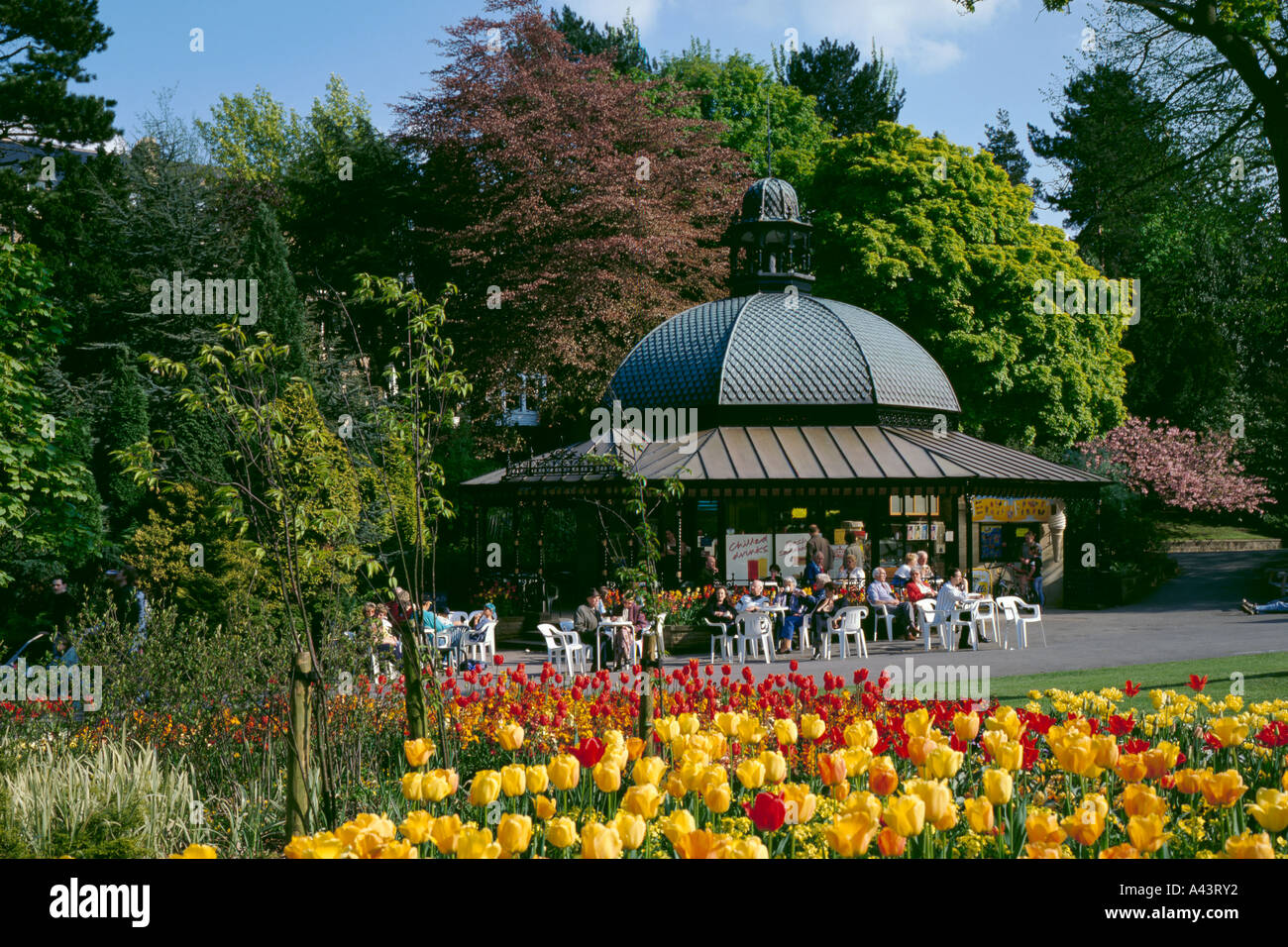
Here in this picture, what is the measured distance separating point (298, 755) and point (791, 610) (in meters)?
12.7

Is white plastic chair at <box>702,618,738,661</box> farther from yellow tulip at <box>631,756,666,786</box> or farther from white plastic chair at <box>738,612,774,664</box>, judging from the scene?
yellow tulip at <box>631,756,666,786</box>

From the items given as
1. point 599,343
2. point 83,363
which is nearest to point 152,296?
point 83,363

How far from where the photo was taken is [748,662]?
15.1 metres

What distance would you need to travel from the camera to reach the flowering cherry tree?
33.7m

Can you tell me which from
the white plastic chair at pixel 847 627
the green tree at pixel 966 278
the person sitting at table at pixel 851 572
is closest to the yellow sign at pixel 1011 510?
the green tree at pixel 966 278

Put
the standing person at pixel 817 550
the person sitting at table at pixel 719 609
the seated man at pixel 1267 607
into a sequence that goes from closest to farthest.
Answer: the person sitting at table at pixel 719 609
the standing person at pixel 817 550
the seated man at pixel 1267 607

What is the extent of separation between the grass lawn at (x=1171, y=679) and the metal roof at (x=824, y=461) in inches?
286

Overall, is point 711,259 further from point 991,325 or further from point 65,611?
point 65,611

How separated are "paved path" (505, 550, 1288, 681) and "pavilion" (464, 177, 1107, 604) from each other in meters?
2.73

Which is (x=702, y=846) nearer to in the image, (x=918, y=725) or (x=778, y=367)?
(x=918, y=725)

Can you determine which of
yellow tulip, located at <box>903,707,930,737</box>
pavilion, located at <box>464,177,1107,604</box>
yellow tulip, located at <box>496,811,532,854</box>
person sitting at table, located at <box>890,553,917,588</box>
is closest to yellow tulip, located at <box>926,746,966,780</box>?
yellow tulip, located at <box>903,707,930,737</box>

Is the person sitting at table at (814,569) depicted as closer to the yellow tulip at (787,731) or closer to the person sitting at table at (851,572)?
the person sitting at table at (851,572)

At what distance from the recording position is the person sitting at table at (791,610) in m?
16.1

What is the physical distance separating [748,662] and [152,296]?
14.7 m
